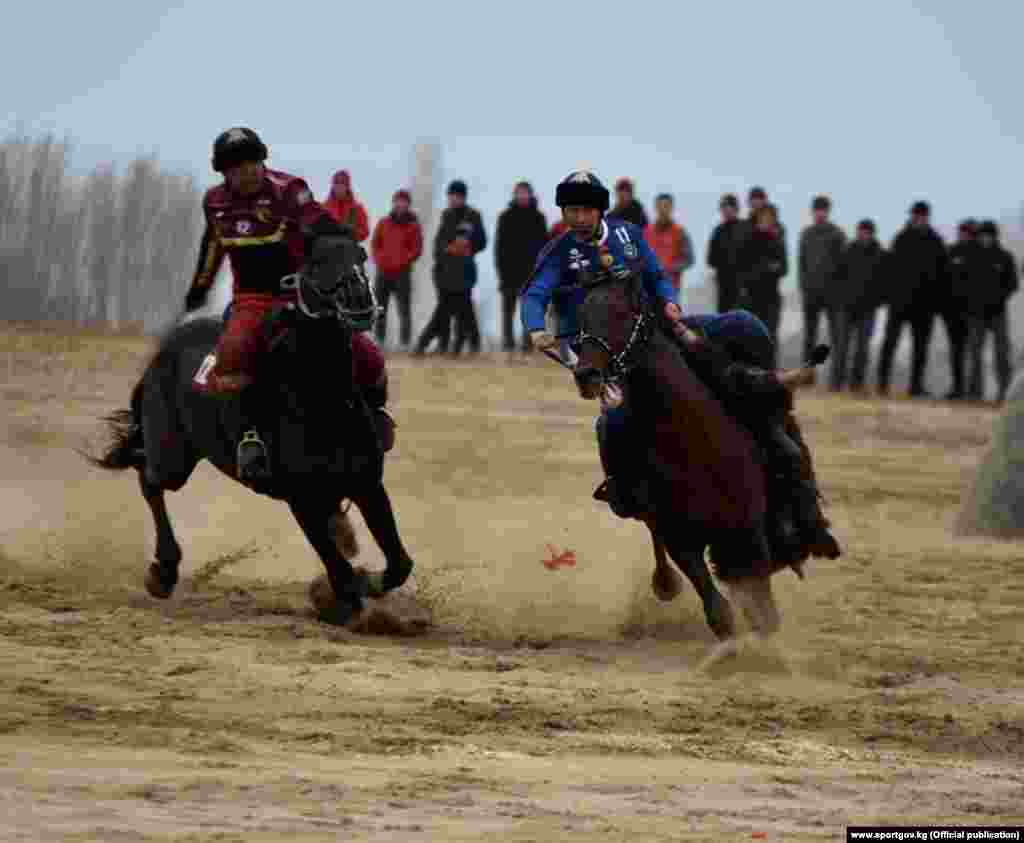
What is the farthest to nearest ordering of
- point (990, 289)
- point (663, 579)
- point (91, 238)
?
point (91, 238)
point (990, 289)
point (663, 579)

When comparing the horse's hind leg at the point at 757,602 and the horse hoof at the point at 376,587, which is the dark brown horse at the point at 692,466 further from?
the horse hoof at the point at 376,587

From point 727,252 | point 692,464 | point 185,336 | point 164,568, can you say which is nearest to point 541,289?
point 692,464

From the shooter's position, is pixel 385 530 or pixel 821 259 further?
pixel 821 259

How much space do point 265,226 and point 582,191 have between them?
164 centimetres

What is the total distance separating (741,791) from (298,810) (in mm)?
1696

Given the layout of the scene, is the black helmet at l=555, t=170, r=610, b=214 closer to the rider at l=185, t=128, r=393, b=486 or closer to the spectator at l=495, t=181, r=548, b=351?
the rider at l=185, t=128, r=393, b=486

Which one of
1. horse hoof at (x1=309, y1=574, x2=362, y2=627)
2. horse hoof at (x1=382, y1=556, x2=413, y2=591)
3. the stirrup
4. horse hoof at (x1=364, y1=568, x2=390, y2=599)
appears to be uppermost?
A: the stirrup

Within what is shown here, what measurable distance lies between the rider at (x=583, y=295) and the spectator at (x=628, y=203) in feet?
44.4

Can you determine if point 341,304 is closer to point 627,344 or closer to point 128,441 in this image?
point 627,344

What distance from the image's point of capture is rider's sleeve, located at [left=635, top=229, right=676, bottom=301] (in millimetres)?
12531

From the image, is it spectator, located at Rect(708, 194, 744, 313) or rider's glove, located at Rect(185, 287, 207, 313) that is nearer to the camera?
rider's glove, located at Rect(185, 287, 207, 313)

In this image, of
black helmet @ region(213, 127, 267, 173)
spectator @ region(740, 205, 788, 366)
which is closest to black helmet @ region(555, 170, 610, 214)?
black helmet @ region(213, 127, 267, 173)

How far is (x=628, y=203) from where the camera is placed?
87.3 ft

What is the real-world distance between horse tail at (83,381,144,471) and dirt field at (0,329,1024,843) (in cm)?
65
